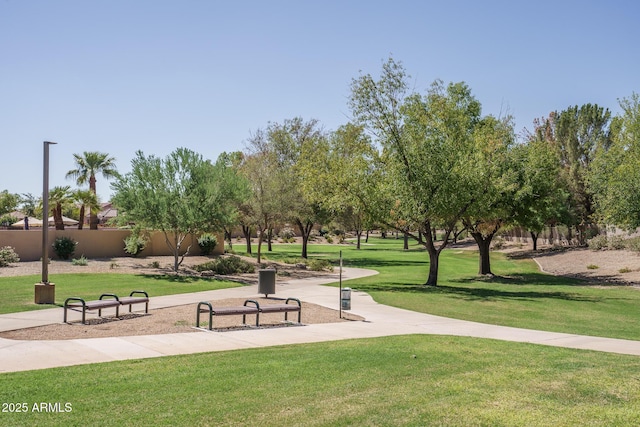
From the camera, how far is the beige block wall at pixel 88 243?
34156 mm

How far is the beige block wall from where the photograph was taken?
34.2 metres

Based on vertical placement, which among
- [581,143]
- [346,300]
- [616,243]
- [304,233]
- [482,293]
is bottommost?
[482,293]

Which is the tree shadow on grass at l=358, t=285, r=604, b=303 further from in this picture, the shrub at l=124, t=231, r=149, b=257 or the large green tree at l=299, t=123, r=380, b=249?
the shrub at l=124, t=231, r=149, b=257

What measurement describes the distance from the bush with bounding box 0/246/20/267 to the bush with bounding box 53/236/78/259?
2.97 meters

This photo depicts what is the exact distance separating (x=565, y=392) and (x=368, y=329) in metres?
6.88

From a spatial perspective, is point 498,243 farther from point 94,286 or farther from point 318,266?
point 94,286

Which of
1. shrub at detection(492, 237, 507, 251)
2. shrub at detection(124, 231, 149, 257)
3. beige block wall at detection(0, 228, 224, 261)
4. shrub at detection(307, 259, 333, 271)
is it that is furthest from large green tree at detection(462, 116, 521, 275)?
shrub at detection(492, 237, 507, 251)

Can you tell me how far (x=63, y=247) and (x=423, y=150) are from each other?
21734 millimetres

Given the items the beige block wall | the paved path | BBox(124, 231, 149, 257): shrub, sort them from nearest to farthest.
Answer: the paved path < the beige block wall < BBox(124, 231, 149, 257): shrub

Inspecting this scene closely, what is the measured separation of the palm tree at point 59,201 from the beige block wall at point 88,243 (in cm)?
188

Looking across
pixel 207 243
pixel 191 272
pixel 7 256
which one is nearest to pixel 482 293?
pixel 191 272

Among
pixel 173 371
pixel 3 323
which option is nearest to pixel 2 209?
pixel 3 323

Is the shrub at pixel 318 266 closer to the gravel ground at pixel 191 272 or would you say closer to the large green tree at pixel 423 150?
the gravel ground at pixel 191 272

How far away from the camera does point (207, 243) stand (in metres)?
43.2
